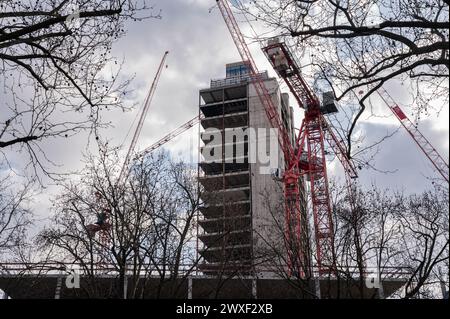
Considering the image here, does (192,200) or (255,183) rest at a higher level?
(255,183)

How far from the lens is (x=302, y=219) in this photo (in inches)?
766

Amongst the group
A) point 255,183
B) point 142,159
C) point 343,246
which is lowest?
point 343,246

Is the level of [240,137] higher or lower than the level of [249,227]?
higher

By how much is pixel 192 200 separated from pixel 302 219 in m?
4.48

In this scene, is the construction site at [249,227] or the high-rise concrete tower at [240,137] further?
the high-rise concrete tower at [240,137]

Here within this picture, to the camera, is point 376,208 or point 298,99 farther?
point 298,99

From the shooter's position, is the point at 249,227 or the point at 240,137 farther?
the point at 240,137

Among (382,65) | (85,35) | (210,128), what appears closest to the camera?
(382,65)

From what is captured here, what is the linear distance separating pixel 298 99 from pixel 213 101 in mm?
22458

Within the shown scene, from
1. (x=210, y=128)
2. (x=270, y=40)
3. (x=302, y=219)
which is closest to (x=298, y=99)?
(x=210, y=128)

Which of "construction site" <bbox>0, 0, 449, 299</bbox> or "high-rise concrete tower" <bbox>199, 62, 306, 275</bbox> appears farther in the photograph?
"high-rise concrete tower" <bbox>199, 62, 306, 275</bbox>
